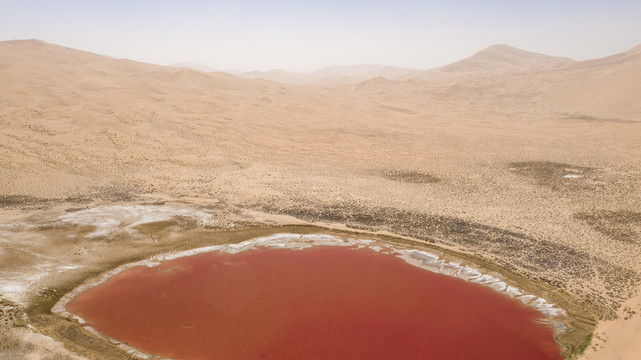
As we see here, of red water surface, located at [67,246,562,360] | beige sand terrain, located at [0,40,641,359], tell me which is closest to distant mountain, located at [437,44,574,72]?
beige sand terrain, located at [0,40,641,359]

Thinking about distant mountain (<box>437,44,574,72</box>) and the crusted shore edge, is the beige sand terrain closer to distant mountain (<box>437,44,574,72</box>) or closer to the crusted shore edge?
the crusted shore edge

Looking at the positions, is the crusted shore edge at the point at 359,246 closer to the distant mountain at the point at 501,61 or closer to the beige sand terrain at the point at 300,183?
the beige sand terrain at the point at 300,183

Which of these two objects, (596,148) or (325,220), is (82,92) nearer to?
(325,220)

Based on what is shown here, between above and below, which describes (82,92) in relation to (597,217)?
above

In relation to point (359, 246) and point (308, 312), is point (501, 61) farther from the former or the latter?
point (308, 312)

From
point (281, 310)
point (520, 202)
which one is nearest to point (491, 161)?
point (520, 202)
